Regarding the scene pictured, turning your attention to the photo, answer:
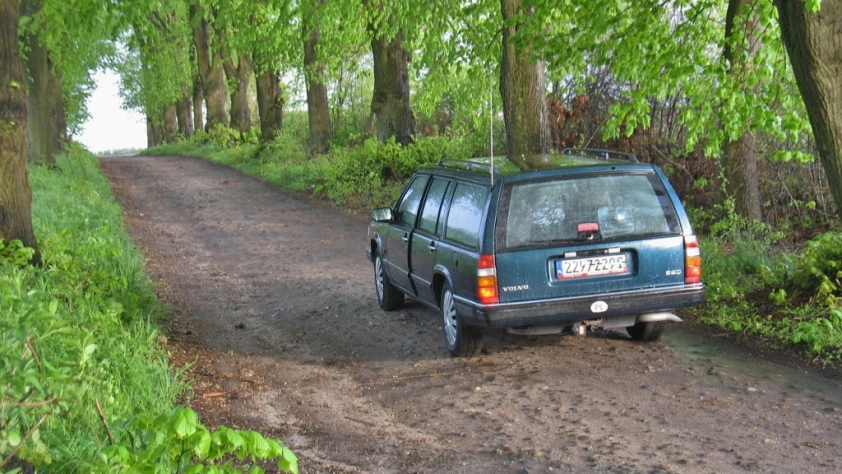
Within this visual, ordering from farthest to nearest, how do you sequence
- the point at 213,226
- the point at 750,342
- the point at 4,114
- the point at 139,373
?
the point at 213,226, the point at 4,114, the point at 750,342, the point at 139,373

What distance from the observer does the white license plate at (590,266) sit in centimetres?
737

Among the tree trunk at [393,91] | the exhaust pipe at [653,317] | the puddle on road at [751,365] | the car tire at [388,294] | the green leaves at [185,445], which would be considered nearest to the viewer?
the green leaves at [185,445]

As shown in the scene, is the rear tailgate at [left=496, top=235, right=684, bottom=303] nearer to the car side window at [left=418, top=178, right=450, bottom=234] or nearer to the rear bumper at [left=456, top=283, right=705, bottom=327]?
the rear bumper at [left=456, top=283, right=705, bottom=327]

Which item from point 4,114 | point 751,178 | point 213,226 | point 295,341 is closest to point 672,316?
point 295,341

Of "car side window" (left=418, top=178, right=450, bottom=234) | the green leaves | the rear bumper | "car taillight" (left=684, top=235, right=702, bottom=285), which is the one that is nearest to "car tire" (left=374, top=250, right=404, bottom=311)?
"car side window" (left=418, top=178, right=450, bottom=234)

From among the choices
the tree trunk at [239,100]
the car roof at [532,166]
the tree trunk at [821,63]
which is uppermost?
the tree trunk at [239,100]

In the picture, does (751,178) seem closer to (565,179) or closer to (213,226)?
(565,179)

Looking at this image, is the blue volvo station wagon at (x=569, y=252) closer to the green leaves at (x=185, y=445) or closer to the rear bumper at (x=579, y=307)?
the rear bumper at (x=579, y=307)

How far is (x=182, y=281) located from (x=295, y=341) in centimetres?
403

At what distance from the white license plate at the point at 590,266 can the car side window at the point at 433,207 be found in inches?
59.8

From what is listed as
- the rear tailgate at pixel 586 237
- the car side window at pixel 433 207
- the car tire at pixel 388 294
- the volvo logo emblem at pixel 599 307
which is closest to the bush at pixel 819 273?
the rear tailgate at pixel 586 237

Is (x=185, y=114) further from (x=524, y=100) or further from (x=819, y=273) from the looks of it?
(x=819, y=273)

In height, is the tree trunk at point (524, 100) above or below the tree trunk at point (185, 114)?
below

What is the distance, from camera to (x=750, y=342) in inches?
323
